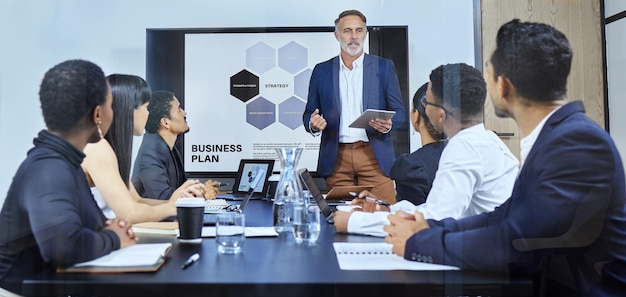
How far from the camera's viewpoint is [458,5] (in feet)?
5.40

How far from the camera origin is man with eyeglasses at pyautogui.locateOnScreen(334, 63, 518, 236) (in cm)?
138

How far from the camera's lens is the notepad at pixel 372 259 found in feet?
3.58

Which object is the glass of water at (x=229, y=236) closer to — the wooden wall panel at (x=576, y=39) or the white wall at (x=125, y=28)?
the white wall at (x=125, y=28)

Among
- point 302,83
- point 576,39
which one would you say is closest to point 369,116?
point 302,83

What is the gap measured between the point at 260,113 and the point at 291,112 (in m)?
0.14

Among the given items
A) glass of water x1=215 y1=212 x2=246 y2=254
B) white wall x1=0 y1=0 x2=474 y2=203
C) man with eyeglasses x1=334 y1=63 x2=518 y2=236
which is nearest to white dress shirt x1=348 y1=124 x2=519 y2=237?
man with eyeglasses x1=334 y1=63 x2=518 y2=236

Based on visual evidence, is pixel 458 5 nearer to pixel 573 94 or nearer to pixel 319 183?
pixel 573 94

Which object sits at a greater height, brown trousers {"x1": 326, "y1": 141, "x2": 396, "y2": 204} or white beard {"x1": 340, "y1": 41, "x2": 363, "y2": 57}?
white beard {"x1": 340, "y1": 41, "x2": 363, "y2": 57}

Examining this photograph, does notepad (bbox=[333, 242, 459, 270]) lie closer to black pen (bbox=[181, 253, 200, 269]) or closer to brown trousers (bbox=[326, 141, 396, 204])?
black pen (bbox=[181, 253, 200, 269])

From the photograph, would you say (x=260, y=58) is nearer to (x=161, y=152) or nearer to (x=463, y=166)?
(x=161, y=152)

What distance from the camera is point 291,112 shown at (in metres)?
2.08

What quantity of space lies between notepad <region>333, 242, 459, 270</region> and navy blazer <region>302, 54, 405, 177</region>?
637mm

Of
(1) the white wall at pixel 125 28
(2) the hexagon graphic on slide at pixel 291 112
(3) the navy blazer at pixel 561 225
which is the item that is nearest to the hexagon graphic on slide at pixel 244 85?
(2) the hexagon graphic on slide at pixel 291 112

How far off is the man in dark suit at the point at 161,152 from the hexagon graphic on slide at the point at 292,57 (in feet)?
1.64
